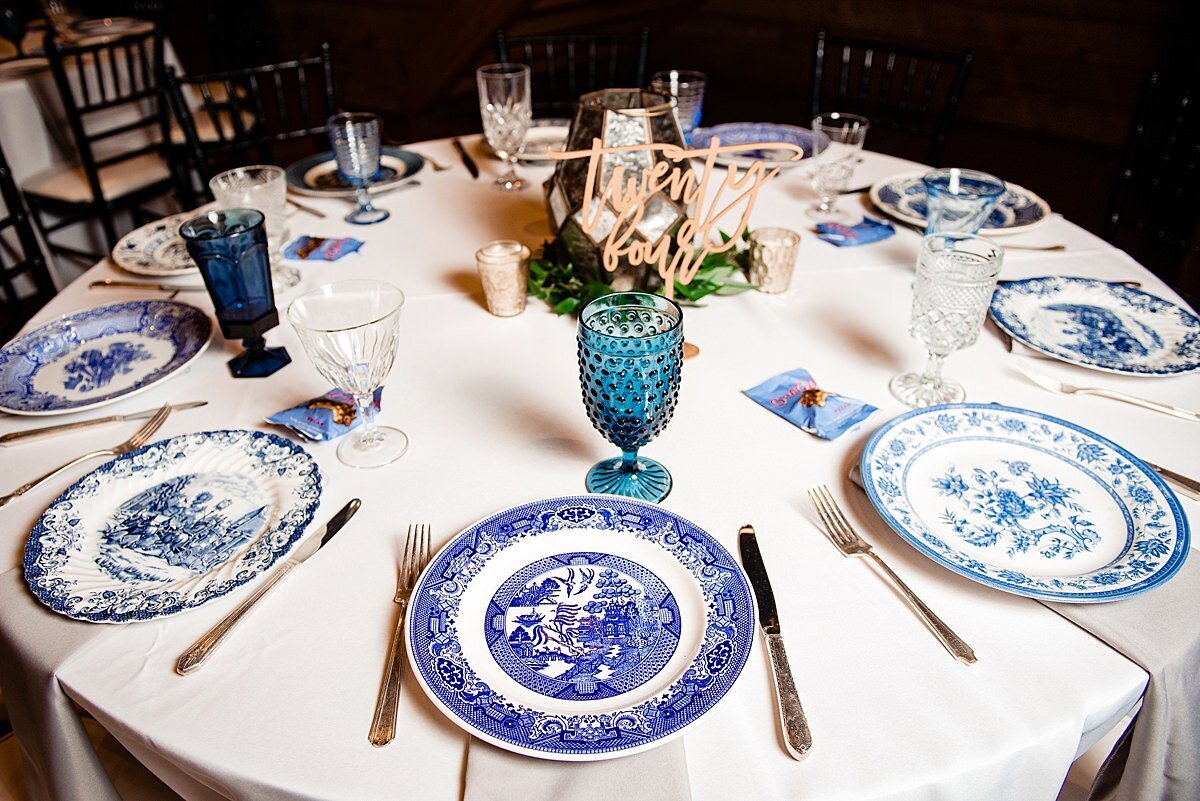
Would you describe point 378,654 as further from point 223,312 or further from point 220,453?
point 223,312

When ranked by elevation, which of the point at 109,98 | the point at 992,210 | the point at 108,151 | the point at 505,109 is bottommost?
the point at 108,151

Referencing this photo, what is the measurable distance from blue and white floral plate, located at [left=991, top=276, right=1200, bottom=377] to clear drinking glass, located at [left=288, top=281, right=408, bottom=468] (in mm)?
851

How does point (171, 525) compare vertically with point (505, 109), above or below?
below

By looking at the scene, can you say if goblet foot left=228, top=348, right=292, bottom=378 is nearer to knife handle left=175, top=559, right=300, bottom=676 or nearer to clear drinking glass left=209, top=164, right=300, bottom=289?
clear drinking glass left=209, top=164, right=300, bottom=289

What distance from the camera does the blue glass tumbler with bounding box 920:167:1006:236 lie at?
1244 mm

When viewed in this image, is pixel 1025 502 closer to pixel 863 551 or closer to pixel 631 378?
pixel 863 551

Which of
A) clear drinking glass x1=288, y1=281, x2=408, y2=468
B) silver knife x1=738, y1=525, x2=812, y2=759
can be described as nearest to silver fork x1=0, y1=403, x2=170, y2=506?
clear drinking glass x1=288, y1=281, x2=408, y2=468

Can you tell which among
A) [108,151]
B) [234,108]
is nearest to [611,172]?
[234,108]

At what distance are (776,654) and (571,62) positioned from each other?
2035 mm

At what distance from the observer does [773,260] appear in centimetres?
124

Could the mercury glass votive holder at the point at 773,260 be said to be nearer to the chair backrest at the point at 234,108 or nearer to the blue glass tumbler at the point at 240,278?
the blue glass tumbler at the point at 240,278

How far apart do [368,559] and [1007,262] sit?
1160 millimetres

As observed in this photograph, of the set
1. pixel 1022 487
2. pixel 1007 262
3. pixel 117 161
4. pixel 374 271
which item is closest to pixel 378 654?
pixel 1022 487

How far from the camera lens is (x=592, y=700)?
24.9 inches
